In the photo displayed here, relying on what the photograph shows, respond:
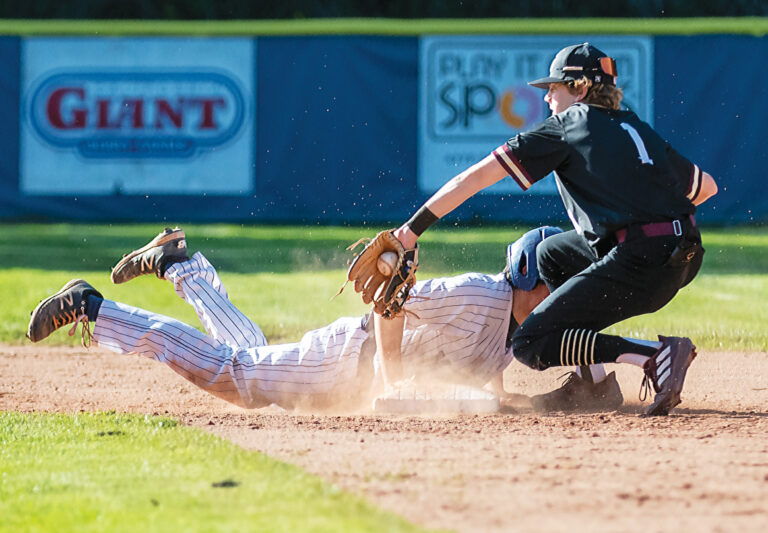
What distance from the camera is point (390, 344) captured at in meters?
4.90

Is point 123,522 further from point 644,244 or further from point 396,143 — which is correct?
point 396,143

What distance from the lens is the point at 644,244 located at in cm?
459

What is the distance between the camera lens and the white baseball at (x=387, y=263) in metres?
4.77

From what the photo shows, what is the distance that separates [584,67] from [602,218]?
662mm

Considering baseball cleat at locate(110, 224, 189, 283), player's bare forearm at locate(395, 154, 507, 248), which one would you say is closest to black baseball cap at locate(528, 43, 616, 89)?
player's bare forearm at locate(395, 154, 507, 248)

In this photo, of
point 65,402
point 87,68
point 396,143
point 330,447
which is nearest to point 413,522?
point 330,447

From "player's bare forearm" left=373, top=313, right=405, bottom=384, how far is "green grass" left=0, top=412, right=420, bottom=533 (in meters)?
0.89

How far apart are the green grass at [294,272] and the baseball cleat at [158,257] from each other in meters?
1.83

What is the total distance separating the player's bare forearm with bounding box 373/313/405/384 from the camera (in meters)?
4.86

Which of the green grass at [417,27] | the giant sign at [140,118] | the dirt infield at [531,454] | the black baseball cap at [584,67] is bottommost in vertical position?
the dirt infield at [531,454]

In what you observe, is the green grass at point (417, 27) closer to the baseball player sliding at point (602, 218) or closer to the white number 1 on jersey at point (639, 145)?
the baseball player sliding at point (602, 218)

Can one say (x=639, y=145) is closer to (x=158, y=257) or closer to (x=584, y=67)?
(x=584, y=67)

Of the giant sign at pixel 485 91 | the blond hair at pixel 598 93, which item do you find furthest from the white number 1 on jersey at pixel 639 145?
the giant sign at pixel 485 91

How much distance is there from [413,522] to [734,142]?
12536 millimetres
